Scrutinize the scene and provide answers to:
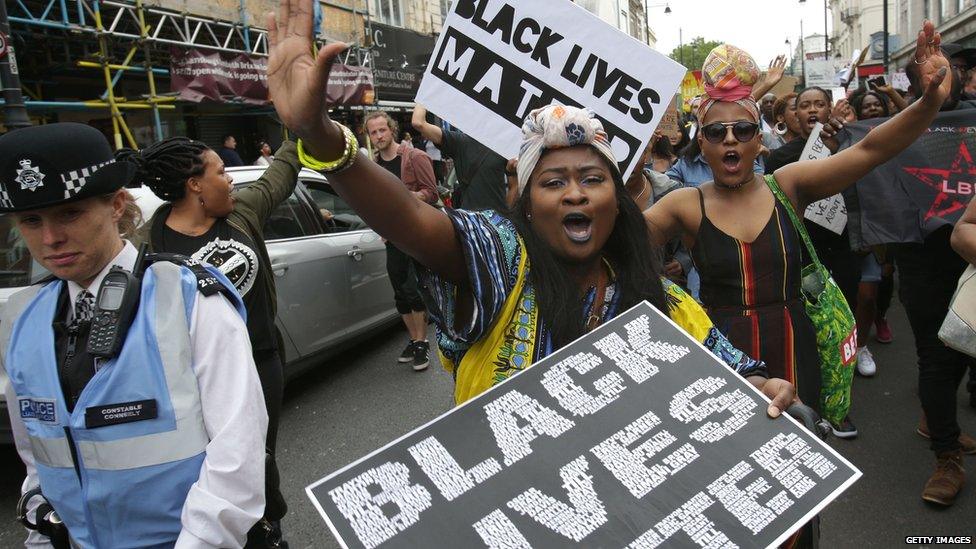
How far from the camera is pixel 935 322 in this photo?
11.5ft

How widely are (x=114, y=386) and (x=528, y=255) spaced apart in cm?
100

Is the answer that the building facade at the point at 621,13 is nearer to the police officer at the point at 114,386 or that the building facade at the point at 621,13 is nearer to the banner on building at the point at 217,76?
the banner on building at the point at 217,76

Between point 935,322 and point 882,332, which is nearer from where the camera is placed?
point 935,322

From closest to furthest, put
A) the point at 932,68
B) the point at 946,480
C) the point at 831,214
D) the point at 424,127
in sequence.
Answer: the point at 932,68, the point at 946,480, the point at 831,214, the point at 424,127

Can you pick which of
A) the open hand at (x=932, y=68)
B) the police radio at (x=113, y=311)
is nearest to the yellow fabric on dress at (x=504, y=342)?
the police radio at (x=113, y=311)

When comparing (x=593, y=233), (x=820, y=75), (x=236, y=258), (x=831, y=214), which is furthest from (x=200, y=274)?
(x=820, y=75)

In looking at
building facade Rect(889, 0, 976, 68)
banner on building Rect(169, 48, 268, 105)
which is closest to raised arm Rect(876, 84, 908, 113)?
banner on building Rect(169, 48, 268, 105)

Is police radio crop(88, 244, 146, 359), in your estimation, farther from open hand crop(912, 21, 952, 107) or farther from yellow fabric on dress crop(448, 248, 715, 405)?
open hand crop(912, 21, 952, 107)

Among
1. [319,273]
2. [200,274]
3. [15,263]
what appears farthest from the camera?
[319,273]

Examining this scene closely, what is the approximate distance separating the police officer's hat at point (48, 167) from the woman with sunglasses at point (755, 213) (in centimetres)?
197

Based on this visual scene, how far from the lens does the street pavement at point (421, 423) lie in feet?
10.8

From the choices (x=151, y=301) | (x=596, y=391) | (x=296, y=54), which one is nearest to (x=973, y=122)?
(x=596, y=391)

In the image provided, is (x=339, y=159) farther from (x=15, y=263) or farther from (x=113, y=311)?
(x=15, y=263)

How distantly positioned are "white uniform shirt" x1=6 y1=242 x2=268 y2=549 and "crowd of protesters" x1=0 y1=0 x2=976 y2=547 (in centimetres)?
1
